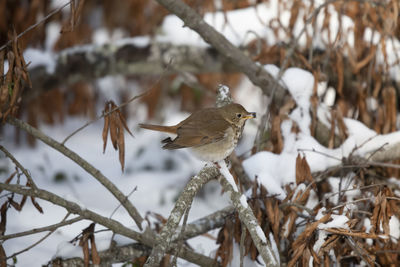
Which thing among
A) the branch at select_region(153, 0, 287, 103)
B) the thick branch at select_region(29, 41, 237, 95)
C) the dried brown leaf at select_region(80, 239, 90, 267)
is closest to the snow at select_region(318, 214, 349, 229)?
the dried brown leaf at select_region(80, 239, 90, 267)

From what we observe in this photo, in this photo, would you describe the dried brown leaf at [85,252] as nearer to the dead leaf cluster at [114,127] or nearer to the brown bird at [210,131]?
the dead leaf cluster at [114,127]

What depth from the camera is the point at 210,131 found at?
9.29 ft

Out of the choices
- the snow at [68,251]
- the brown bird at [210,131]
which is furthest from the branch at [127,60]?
the snow at [68,251]

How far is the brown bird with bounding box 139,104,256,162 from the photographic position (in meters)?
2.77

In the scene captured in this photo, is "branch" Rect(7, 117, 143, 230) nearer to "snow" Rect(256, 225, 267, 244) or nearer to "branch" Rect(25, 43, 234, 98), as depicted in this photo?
"snow" Rect(256, 225, 267, 244)

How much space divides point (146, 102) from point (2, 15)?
7.12 feet

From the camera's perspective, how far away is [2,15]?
475 cm

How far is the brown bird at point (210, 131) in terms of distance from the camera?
9.07 ft

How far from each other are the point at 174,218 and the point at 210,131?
0.72 metres

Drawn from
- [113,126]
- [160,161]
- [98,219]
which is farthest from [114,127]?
[160,161]

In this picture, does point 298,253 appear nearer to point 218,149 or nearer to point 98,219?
point 218,149

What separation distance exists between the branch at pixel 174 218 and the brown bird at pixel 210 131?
0.16 meters

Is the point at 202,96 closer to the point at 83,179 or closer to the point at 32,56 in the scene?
the point at 83,179

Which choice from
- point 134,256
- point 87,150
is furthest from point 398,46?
point 87,150
